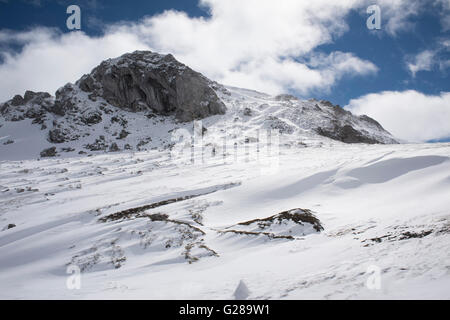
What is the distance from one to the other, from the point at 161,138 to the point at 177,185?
3060 centimetres

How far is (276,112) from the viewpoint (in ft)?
172

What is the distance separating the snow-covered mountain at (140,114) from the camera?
4453cm

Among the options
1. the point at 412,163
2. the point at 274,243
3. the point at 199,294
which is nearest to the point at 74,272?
the point at 199,294

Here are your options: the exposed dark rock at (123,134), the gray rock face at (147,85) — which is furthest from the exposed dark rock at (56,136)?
the gray rock face at (147,85)

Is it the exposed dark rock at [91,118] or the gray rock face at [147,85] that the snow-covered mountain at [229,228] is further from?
the gray rock face at [147,85]

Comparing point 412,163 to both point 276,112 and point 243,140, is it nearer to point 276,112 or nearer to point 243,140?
point 243,140

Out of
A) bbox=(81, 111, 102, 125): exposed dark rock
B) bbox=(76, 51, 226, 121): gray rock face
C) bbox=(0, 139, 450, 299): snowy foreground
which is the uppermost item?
bbox=(76, 51, 226, 121): gray rock face

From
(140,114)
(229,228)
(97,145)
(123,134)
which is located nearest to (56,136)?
(97,145)

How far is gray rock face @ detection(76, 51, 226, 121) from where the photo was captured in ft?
198

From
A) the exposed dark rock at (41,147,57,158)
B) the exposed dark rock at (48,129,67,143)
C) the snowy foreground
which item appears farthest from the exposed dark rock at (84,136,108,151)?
the snowy foreground

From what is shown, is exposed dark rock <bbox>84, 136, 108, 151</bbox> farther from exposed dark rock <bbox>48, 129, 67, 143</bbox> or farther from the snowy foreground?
the snowy foreground

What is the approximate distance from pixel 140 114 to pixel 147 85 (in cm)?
899

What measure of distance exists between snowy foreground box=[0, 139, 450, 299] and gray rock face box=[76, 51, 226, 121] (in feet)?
150

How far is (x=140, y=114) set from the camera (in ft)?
197
